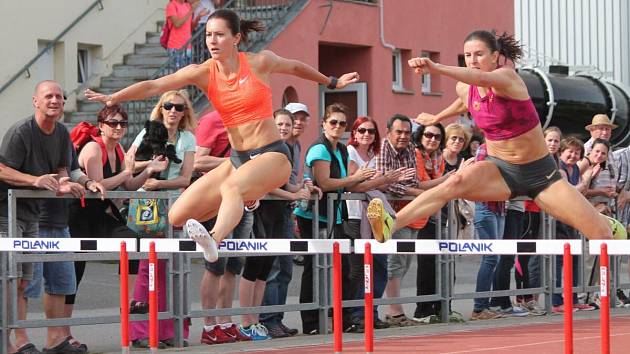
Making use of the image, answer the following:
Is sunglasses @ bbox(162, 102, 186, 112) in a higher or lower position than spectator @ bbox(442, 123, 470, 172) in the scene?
higher

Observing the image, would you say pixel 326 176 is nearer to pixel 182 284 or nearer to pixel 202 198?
pixel 182 284

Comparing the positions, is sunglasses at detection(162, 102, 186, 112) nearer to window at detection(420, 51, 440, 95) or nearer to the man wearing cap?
the man wearing cap

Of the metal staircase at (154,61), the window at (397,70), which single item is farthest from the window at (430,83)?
the metal staircase at (154,61)

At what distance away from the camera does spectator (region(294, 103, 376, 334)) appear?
571 inches

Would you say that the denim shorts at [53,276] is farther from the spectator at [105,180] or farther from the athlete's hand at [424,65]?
the athlete's hand at [424,65]

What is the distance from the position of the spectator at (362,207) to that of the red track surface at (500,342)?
35.6 inches

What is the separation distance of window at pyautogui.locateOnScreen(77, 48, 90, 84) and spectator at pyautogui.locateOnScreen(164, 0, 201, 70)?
2.98 metres

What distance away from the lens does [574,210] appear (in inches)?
437

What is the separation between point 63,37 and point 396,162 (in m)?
12.5

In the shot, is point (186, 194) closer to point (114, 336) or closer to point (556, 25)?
point (114, 336)

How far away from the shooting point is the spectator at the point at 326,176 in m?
14.5

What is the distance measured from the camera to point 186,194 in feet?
36.4

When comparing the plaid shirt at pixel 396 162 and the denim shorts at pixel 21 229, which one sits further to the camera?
the plaid shirt at pixel 396 162

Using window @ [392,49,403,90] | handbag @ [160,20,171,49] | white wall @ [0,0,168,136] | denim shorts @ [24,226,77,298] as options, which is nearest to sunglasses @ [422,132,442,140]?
denim shorts @ [24,226,77,298]
